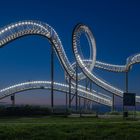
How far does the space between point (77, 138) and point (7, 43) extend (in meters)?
42.4

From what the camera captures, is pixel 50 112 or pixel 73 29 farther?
pixel 73 29

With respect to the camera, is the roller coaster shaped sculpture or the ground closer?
the ground

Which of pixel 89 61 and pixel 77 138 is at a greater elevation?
pixel 89 61

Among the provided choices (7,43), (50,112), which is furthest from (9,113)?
(7,43)

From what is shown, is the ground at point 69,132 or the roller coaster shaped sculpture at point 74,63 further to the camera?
the roller coaster shaped sculpture at point 74,63

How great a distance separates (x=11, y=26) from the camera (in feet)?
→ 212

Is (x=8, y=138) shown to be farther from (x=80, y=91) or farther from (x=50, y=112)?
(x=80, y=91)

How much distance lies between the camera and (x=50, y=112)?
53.1m

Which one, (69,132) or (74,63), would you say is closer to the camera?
(69,132)

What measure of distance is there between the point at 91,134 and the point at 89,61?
63404 millimetres

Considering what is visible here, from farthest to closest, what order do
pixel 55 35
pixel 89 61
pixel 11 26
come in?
pixel 89 61 < pixel 55 35 < pixel 11 26

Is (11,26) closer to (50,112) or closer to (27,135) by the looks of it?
(50,112)

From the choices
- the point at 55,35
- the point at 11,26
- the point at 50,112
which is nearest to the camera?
the point at 50,112

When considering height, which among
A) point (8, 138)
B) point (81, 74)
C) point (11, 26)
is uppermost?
point (11, 26)
